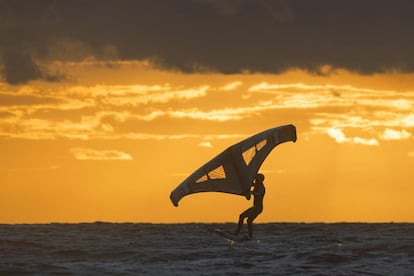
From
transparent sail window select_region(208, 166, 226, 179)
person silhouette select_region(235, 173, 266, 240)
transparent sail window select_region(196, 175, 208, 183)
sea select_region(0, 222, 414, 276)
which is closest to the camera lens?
sea select_region(0, 222, 414, 276)

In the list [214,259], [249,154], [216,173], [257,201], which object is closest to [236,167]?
[249,154]

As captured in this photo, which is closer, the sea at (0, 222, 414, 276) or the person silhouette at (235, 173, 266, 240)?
the sea at (0, 222, 414, 276)

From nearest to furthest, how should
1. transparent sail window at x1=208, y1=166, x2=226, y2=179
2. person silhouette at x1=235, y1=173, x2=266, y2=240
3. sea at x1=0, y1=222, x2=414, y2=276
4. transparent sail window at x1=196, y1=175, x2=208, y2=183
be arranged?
sea at x1=0, y1=222, x2=414, y2=276, person silhouette at x1=235, y1=173, x2=266, y2=240, transparent sail window at x1=196, y1=175, x2=208, y2=183, transparent sail window at x1=208, y1=166, x2=226, y2=179

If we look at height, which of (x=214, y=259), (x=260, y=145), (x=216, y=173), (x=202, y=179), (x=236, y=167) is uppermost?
(x=260, y=145)

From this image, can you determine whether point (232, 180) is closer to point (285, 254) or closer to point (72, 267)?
point (285, 254)

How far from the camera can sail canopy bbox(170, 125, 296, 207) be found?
33625 mm

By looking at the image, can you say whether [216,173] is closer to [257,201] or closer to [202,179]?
[202,179]

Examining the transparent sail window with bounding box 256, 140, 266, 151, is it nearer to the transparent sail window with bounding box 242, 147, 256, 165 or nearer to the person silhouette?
Answer: the transparent sail window with bounding box 242, 147, 256, 165

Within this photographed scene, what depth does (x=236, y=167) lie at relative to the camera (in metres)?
33.6

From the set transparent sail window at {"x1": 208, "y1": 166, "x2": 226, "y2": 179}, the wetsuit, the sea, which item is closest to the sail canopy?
transparent sail window at {"x1": 208, "y1": 166, "x2": 226, "y2": 179}

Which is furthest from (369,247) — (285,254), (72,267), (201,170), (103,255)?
(72,267)

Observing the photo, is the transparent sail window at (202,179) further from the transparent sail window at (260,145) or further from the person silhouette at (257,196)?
the transparent sail window at (260,145)

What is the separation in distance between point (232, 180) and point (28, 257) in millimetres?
8669

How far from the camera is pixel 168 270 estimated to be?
2523 cm
